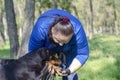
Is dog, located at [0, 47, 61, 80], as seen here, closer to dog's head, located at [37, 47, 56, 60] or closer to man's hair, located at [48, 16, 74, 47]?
dog's head, located at [37, 47, 56, 60]

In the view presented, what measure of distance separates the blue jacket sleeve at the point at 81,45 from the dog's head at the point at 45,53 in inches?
17.6

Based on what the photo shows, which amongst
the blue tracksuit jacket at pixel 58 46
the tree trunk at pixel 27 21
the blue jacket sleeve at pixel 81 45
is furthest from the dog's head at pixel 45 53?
the tree trunk at pixel 27 21

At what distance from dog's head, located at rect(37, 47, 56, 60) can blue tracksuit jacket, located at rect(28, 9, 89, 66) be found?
0.37 feet

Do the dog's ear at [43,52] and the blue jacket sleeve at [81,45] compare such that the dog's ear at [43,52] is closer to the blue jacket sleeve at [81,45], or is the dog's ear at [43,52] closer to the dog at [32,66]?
the dog at [32,66]

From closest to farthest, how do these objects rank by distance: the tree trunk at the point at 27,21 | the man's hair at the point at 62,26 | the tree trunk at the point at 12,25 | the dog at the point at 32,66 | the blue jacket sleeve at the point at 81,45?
the man's hair at the point at 62,26
the dog at the point at 32,66
the blue jacket sleeve at the point at 81,45
the tree trunk at the point at 27,21
the tree trunk at the point at 12,25

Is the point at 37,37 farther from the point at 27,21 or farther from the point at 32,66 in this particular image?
the point at 27,21

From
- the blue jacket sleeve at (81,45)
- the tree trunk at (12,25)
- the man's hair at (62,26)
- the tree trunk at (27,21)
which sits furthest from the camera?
the tree trunk at (12,25)

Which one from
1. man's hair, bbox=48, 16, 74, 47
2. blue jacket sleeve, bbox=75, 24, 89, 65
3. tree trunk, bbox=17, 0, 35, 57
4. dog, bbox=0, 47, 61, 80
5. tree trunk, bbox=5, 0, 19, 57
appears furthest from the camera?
tree trunk, bbox=5, 0, 19, 57

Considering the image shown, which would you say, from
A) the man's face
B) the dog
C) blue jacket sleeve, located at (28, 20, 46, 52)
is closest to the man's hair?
the man's face

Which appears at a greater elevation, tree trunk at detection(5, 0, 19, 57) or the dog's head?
the dog's head

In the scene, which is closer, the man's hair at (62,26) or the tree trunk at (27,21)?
the man's hair at (62,26)

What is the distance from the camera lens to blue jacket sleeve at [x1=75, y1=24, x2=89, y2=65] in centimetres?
576

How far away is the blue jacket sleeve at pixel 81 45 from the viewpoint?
5.76 metres

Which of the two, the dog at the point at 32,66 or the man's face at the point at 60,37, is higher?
the man's face at the point at 60,37
